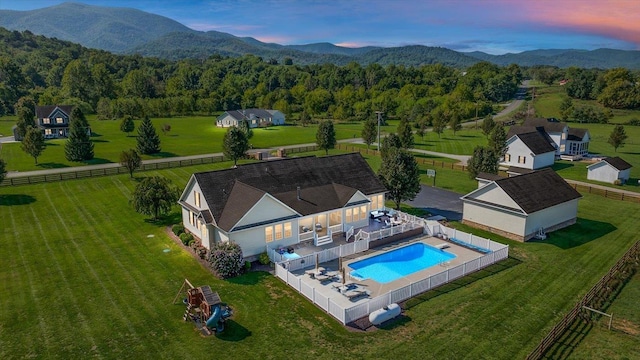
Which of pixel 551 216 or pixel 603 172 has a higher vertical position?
pixel 603 172

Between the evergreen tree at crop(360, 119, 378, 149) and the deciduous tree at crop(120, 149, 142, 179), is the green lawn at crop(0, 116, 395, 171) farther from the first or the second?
the evergreen tree at crop(360, 119, 378, 149)

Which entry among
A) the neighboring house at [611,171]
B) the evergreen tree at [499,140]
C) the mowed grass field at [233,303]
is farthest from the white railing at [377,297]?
the evergreen tree at [499,140]

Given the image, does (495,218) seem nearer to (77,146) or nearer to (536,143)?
(536,143)

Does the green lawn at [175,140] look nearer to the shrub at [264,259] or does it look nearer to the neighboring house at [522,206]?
the shrub at [264,259]

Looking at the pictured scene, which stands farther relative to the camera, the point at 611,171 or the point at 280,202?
the point at 611,171

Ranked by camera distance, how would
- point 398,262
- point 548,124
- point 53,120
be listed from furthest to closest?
point 53,120, point 548,124, point 398,262

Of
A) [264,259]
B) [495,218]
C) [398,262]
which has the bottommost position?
[398,262]

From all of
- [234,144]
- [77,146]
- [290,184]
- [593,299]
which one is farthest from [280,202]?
[77,146]

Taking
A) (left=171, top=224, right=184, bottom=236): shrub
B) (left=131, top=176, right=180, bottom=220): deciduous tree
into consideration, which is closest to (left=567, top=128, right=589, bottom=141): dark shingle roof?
(left=131, top=176, right=180, bottom=220): deciduous tree
